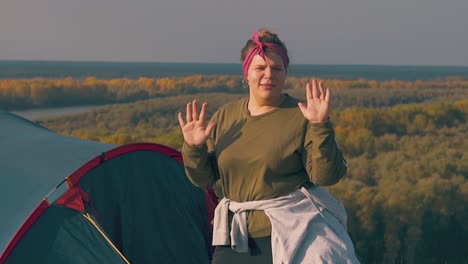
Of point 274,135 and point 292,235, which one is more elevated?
point 274,135

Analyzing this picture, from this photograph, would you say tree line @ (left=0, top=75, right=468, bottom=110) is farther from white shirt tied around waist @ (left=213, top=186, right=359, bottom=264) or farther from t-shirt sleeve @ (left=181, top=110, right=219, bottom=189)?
white shirt tied around waist @ (left=213, top=186, right=359, bottom=264)

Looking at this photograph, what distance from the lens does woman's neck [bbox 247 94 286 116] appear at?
10.1 feet

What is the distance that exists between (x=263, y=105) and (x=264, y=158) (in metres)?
0.29

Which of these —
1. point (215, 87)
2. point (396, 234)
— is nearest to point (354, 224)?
point (396, 234)

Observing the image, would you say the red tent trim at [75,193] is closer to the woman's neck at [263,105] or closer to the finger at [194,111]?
the finger at [194,111]

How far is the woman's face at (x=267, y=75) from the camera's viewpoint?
301cm

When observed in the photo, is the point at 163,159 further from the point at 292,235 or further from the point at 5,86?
the point at 5,86

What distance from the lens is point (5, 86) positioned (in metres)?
23.1

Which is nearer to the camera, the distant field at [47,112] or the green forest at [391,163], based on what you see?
the green forest at [391,163]

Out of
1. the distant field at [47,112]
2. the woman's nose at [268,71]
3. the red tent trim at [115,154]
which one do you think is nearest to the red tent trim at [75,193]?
the red tent trim at [115,154]

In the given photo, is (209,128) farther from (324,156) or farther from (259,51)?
(324,156)

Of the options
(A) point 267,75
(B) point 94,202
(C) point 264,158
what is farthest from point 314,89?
(B) point 94,202

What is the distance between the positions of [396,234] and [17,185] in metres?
4.42

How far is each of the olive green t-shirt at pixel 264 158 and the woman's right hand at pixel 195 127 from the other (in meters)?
0.04
